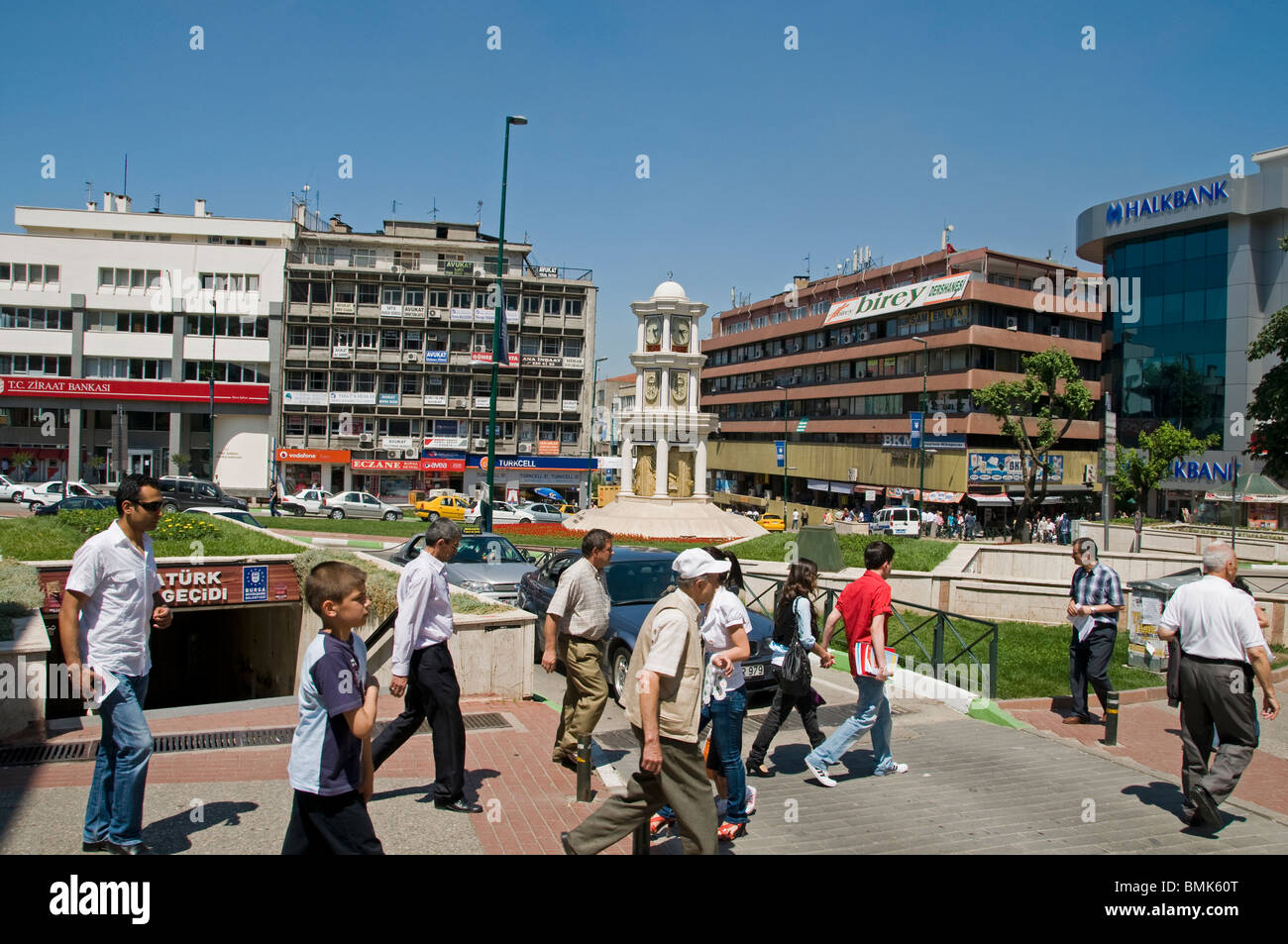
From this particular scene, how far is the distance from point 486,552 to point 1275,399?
27.2m

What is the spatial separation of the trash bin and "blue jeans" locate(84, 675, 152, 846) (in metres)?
11.7

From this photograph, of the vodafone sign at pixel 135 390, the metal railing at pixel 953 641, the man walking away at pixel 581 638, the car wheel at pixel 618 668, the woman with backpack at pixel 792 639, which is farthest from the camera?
the vodafone sign at pixel 135 390

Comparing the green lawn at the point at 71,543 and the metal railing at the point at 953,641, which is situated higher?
the green lawn at the point at 71,543

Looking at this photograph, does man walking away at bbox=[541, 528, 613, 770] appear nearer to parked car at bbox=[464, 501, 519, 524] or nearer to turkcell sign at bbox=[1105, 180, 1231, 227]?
parked car at bbox=[464, 501, 519, 524]

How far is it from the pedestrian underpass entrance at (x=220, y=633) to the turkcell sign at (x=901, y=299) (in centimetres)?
4770

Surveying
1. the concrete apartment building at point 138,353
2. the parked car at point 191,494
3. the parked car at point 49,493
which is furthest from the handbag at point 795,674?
the concrete apartment building at point 138,353

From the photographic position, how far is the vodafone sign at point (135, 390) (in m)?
55.0

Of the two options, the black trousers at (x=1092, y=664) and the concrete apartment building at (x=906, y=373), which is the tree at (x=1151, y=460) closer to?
the concrete apartment building at (x=906, y=373)

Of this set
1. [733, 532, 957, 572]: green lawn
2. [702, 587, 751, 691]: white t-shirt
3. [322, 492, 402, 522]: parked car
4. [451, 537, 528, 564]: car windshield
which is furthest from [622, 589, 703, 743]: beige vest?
[322, 492, 402, 522]: parked car

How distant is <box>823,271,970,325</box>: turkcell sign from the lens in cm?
5509

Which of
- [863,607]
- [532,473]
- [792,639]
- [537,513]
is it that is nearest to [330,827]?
[792,639]

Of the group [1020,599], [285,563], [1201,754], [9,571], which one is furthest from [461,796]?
[1020,599]

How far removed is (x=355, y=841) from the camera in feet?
12.4
